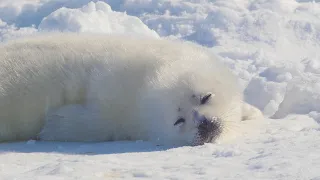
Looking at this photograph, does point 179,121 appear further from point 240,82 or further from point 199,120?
point 240,82

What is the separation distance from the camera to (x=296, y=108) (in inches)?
186

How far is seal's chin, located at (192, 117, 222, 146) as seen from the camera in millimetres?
3508

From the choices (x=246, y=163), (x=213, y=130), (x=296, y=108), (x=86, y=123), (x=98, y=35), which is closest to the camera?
(x=246, y=163)

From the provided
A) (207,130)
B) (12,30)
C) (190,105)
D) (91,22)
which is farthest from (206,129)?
(12,30)

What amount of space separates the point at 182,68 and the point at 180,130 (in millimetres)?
455

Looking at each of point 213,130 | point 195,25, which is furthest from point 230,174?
point 195,25

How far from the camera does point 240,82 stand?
4.78 m

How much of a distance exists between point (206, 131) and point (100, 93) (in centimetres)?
76

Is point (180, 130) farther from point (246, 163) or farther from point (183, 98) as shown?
point (246, 163)

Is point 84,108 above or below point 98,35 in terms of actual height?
below

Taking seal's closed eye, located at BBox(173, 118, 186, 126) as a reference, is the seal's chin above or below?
below

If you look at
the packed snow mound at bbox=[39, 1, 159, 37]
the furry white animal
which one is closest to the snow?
the packed snow mound at bbox=[39, 1, 159, 37]

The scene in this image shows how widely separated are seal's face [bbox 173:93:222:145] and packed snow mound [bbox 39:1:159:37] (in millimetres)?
4058

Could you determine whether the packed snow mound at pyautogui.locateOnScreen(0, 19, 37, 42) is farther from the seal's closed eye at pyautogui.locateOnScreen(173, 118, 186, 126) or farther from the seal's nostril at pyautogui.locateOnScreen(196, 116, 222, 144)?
the seal's nostril at pyautogui.locateOnScreen(196, 116, 222, 144)
